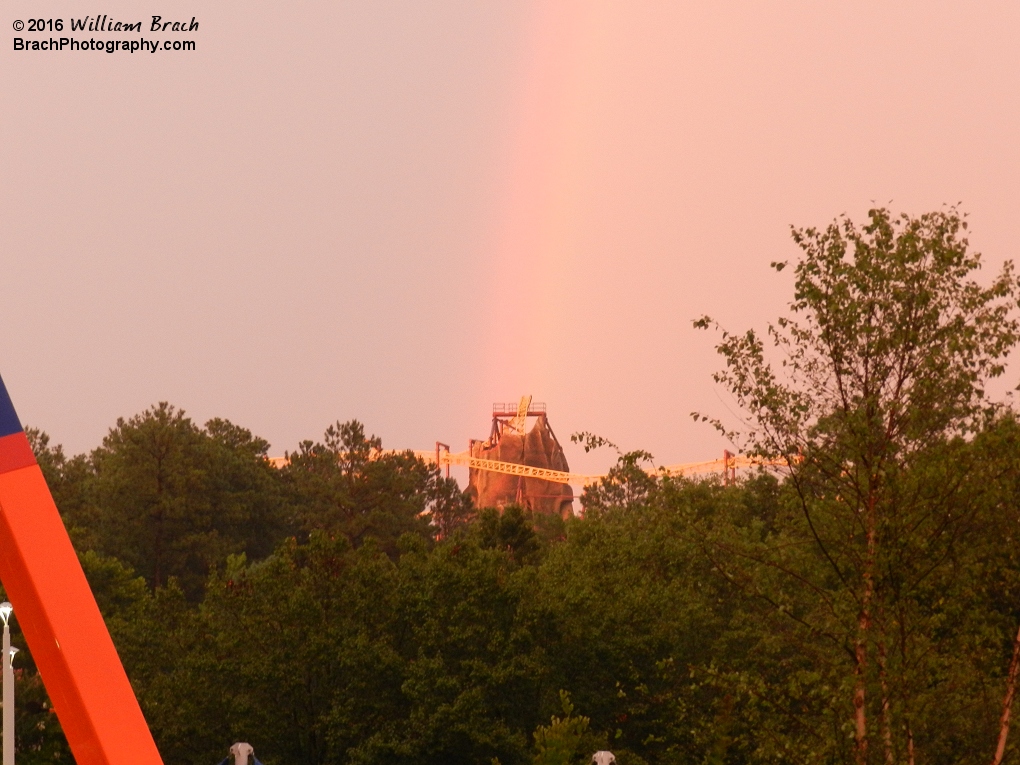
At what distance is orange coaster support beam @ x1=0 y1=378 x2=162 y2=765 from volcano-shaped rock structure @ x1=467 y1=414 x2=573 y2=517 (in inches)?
4784

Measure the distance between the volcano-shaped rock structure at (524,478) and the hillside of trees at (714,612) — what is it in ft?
200

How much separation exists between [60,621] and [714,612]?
1279 inches

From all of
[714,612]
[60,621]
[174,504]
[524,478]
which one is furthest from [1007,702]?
[524,478]

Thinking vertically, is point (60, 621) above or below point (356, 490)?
below

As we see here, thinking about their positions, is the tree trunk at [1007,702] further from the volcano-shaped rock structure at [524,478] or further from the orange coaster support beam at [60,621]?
the volcano-shaped rock structure at [524,478]

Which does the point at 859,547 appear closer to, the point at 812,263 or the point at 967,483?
the point at 967,483

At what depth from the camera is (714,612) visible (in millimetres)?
37000

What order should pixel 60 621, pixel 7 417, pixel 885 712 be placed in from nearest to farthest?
1. pixel 60 621
2. pixel 7 417
3. pixel 885 712

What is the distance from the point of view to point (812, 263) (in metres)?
17.6

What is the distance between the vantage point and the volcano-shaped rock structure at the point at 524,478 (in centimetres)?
12900

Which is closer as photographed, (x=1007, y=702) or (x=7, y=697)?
(x=1007, y=702)

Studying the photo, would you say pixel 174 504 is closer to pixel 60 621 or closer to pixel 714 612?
pixel 714 612

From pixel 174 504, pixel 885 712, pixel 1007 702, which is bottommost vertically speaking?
pixel 885 712

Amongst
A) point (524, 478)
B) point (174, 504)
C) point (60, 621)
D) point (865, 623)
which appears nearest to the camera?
point (60, 621)
